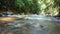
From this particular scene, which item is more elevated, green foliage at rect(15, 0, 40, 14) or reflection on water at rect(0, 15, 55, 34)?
reflection on water at rect(0, 15, 55, 34)

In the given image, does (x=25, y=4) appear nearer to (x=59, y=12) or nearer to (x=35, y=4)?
(x=35, y=4)

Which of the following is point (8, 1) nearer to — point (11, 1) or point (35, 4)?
point (11, 1)

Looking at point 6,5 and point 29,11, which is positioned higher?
point 6,5

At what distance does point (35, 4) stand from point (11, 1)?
8.54 metres

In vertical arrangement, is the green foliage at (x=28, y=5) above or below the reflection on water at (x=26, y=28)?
below

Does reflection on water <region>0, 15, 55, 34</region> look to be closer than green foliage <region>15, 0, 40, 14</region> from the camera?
Yes

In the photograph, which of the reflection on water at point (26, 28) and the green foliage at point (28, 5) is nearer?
the reflection on water at point (26, 28)

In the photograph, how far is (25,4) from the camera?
29797 mm

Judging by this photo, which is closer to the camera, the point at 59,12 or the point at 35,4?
the point at 59,12

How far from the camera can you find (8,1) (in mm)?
26297

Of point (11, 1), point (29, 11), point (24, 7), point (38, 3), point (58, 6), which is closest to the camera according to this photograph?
point (58, 6)

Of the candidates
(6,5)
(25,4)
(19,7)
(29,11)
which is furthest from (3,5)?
(29,11)

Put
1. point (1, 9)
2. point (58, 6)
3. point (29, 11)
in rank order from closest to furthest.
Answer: point (58, 6) → point (1, 9) → point (29, 11)

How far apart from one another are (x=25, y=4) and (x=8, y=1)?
455 cm
